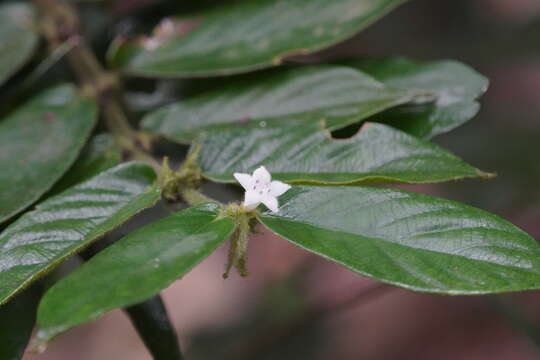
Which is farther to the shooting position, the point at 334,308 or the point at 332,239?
the point at 334,308

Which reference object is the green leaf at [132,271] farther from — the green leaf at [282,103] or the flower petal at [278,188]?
the green leaf at [282,103]

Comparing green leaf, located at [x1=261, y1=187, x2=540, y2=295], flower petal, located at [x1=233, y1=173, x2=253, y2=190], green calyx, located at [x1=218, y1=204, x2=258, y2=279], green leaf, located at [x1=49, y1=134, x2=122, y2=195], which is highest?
green leaf, located at [x1=49, y1=134, x2=122, y2=195]

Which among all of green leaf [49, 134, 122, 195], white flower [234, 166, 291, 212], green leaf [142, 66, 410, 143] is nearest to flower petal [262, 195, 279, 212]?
white flower [234, 166, 291, 212]

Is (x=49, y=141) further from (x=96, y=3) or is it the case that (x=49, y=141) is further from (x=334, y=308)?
(x=334, y=308)

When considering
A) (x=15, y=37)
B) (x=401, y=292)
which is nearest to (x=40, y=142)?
(x=15, y=37)

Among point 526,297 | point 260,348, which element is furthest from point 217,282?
point 526,297

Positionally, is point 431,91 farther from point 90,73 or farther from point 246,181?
point 90,73

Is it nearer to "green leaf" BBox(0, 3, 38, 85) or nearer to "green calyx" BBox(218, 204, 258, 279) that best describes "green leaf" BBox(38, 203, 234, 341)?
"green calyx" BBox(218, 204, 258, 279)
